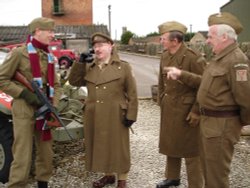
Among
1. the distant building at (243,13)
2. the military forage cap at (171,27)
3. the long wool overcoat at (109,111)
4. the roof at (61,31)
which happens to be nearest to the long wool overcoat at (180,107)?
the military forage cap at (171,27)

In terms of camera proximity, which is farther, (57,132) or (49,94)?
(57,132)

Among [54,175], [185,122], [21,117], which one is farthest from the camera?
[54,175]

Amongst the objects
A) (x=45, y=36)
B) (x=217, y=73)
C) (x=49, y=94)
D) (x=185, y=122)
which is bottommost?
(x=185, y=122)

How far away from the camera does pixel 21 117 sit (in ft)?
13.5

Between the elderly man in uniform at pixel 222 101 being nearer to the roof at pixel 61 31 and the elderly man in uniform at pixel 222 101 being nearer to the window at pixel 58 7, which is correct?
the roof at pixel 61 31

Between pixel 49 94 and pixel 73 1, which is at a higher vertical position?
pixel 73 1

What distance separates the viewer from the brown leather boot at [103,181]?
4.85 meters

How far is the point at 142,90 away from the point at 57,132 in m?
9.61

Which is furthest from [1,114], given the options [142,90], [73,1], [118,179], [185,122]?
[73,1]

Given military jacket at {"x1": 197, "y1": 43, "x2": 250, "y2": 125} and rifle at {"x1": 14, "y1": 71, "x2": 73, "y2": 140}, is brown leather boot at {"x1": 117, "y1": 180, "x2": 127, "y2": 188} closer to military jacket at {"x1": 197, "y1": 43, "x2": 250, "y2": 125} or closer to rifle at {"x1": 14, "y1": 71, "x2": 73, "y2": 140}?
rifle at {"x1": 14, "y1": 71, "x2": 73, "y2": 140}

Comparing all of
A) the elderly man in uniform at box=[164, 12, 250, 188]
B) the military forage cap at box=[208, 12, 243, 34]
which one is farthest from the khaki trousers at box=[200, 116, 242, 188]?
the military forage cap at box=[208, 12, 243, 34]

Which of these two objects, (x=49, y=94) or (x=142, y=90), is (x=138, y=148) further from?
(x=142, y=90)

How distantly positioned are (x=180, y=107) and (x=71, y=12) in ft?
120

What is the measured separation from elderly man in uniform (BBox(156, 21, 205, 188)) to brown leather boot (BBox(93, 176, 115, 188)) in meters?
0.77
